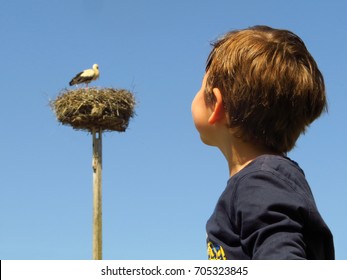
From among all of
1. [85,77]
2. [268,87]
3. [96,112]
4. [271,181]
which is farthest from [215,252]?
[85,77]

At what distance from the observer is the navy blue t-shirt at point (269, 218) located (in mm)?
1196

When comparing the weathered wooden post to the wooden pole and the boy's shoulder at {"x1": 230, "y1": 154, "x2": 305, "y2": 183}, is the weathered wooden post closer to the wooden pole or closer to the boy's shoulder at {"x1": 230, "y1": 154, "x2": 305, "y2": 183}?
the wooden pole

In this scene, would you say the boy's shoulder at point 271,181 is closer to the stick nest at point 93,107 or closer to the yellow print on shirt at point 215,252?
the yellow print on shirt at point 215,252

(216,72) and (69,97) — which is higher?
(69,97)

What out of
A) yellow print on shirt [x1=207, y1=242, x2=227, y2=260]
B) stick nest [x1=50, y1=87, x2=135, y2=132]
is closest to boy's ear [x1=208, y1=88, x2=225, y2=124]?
yellow print on shirt [x1=207, y1=242, x2=227, y2=260]

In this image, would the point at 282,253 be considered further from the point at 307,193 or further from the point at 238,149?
the point at 238,149

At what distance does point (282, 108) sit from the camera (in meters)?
1.42

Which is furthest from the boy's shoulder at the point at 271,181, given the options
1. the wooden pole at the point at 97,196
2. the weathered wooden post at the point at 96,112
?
the weathered wooden post at the point at 96,112

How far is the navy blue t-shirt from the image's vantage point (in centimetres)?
120

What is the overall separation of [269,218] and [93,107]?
971 centimetres

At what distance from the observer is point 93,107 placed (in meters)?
10.8

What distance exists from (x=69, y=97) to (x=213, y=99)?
955 cm
